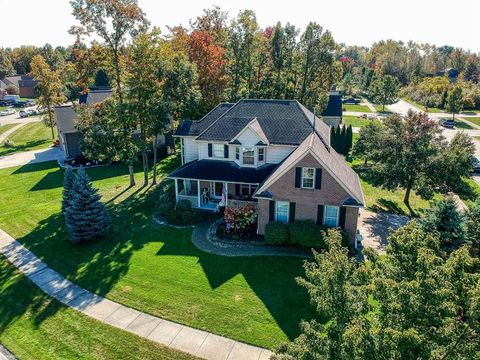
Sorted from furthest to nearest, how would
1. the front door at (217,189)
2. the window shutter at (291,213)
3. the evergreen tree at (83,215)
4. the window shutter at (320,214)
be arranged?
the front door at (217,189) → the evergreen tree at (83,215) → the window shutter at (291,213) → the window shutter at (320,214)

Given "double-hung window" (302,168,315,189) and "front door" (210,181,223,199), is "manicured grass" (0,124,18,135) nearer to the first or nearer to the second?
"front door" (210,181,223,199)

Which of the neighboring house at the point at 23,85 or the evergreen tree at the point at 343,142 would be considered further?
the neighboring house at the point at 23,85

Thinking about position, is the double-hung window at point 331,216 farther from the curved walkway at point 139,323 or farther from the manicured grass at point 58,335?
the manicured grass at point 58,335

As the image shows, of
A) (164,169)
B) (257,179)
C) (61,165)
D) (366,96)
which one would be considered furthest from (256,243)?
(366,96)

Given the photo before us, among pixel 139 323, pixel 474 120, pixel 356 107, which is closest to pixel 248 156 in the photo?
pixel 139 323

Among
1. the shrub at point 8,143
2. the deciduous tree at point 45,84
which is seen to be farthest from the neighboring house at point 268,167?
the shrub at point 8,143

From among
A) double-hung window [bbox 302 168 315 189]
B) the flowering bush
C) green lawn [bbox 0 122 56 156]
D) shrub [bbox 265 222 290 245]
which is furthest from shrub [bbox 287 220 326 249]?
green lawn [bbox 0 122 56 156]

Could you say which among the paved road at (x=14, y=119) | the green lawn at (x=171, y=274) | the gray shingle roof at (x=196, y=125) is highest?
the gray shingle roof at (x=196, y=125)

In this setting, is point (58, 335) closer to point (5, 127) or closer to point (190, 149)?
point (190, 149)
